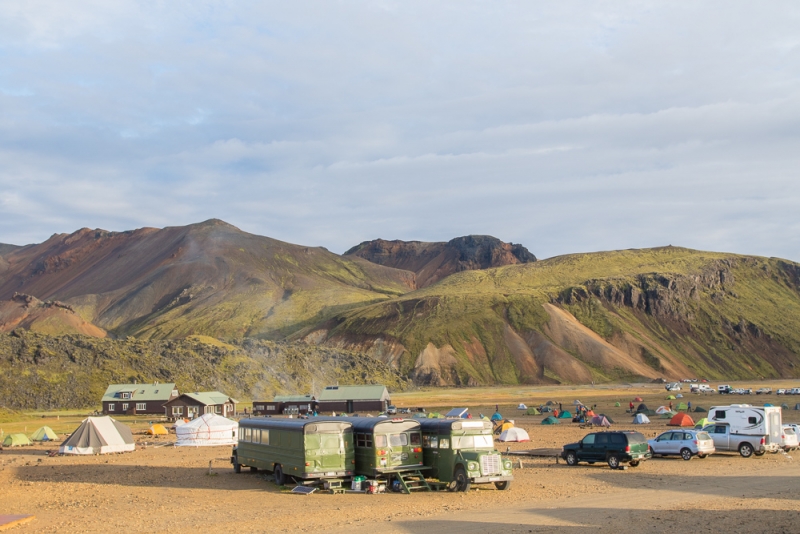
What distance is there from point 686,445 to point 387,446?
16.2m

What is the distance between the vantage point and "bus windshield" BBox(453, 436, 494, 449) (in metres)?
25.5

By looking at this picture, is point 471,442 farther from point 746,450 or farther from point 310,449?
point 746,450

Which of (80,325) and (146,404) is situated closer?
(146,404)

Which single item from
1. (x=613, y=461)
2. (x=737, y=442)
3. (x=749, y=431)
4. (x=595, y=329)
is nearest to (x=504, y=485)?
(x=613, y=461)

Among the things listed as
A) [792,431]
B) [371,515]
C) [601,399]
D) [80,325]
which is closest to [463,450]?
[371,515]

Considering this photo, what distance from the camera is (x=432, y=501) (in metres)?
23.5

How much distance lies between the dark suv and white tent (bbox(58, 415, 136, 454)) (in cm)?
2871

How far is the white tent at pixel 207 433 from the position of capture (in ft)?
161

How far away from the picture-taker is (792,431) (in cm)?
3628

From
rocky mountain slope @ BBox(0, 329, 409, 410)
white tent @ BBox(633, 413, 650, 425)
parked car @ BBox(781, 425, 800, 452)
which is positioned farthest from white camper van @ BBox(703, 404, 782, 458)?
rocky mountain slope @ BBox(0, 329, 409, 410)

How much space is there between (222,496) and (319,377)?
98.9 metres

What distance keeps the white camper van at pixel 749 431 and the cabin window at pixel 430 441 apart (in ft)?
56.6

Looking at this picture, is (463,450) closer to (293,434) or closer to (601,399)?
(293,434)

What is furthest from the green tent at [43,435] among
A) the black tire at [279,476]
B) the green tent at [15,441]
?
the black tire at [279,476]
